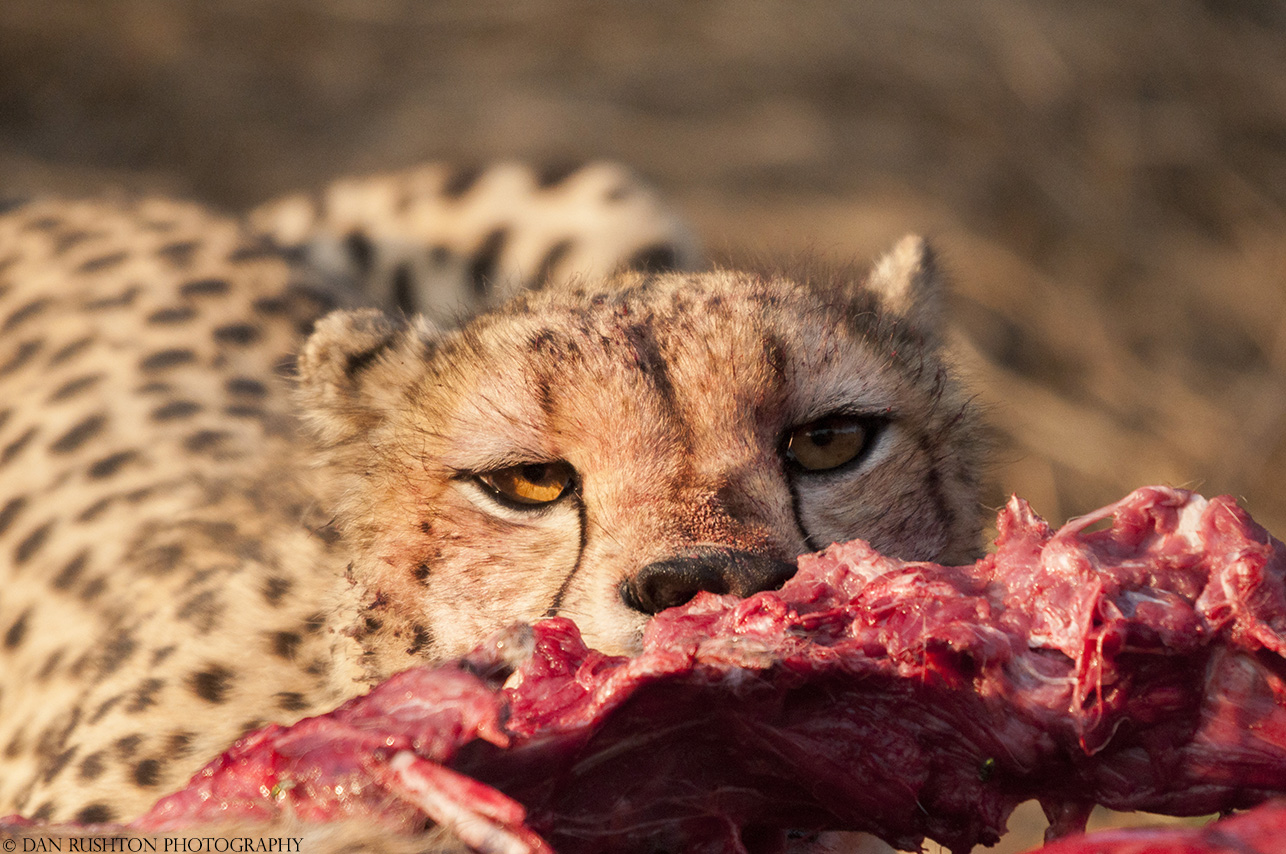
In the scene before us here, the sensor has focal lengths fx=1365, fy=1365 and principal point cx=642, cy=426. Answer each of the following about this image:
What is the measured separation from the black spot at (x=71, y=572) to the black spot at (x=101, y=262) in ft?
2.55

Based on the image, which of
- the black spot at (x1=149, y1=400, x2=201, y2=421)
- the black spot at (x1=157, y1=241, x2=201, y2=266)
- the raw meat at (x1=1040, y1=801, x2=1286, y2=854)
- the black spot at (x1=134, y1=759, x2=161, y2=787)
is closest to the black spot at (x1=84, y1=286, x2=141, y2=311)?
the black spot at (x1=157, y1=241, x2=201, y2=266)

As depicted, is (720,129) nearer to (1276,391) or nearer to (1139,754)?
(1276,391)

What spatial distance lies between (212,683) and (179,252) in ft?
4.21

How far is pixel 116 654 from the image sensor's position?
2098mm

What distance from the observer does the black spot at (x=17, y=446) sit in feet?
8.57

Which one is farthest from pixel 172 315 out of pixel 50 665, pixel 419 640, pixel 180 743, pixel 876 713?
pixel 876 713

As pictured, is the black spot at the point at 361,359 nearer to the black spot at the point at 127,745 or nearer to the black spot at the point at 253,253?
the black spot at the point at 127,745

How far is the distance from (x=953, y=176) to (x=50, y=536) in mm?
3455

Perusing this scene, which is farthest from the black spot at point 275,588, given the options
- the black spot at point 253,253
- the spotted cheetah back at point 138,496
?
the black spot at point 253,253

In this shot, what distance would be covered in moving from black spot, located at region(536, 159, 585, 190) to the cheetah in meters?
0.81

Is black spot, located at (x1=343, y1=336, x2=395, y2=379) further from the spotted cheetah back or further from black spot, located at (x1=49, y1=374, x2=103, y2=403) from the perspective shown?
black spot, located at (x1=49, y1=374, x2=103, y2=403)

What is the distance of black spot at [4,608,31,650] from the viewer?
2.33 m

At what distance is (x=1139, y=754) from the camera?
1.14 m

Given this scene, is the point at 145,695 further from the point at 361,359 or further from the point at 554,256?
the point at 554,256
